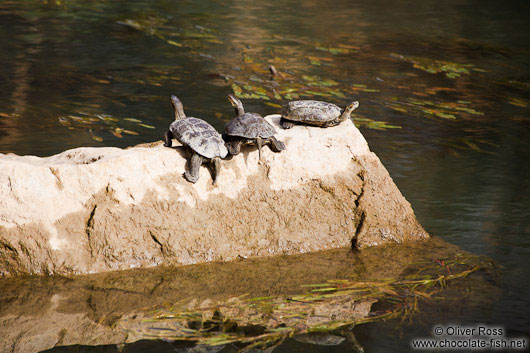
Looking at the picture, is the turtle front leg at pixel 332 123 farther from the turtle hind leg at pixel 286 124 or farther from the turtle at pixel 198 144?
the turtle at pixel 198 144

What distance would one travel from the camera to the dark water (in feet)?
24.1

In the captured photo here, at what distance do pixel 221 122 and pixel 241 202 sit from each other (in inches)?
177

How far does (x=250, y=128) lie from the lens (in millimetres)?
5859

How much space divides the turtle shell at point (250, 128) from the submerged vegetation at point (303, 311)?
1402 mm

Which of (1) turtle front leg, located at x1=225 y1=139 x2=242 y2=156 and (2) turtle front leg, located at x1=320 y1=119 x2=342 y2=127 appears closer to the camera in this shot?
(1) turtle front leg, located at x1=225 y1=139 x2=242 y2=156

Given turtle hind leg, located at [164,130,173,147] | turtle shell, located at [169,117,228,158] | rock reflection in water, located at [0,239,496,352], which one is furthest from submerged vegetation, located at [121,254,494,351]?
turtle hind leg, located at [164,130,173,147]

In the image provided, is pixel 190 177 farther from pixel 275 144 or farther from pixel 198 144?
pixel 275 144

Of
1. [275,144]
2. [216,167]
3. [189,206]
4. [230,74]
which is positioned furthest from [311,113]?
[230,74]

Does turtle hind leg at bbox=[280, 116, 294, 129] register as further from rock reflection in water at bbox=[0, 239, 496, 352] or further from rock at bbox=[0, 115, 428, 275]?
rock reflection in water at bbox=[0, 239, 496, 352]

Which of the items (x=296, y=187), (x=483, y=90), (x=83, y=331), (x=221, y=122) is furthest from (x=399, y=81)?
(x=83, y=331)

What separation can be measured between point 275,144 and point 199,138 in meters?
0.71

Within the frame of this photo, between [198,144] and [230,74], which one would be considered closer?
[198,144]

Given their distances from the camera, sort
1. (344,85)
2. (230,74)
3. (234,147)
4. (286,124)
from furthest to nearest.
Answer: (230,74), (344,85), (286,124), (234,147)

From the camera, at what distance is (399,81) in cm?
1275
